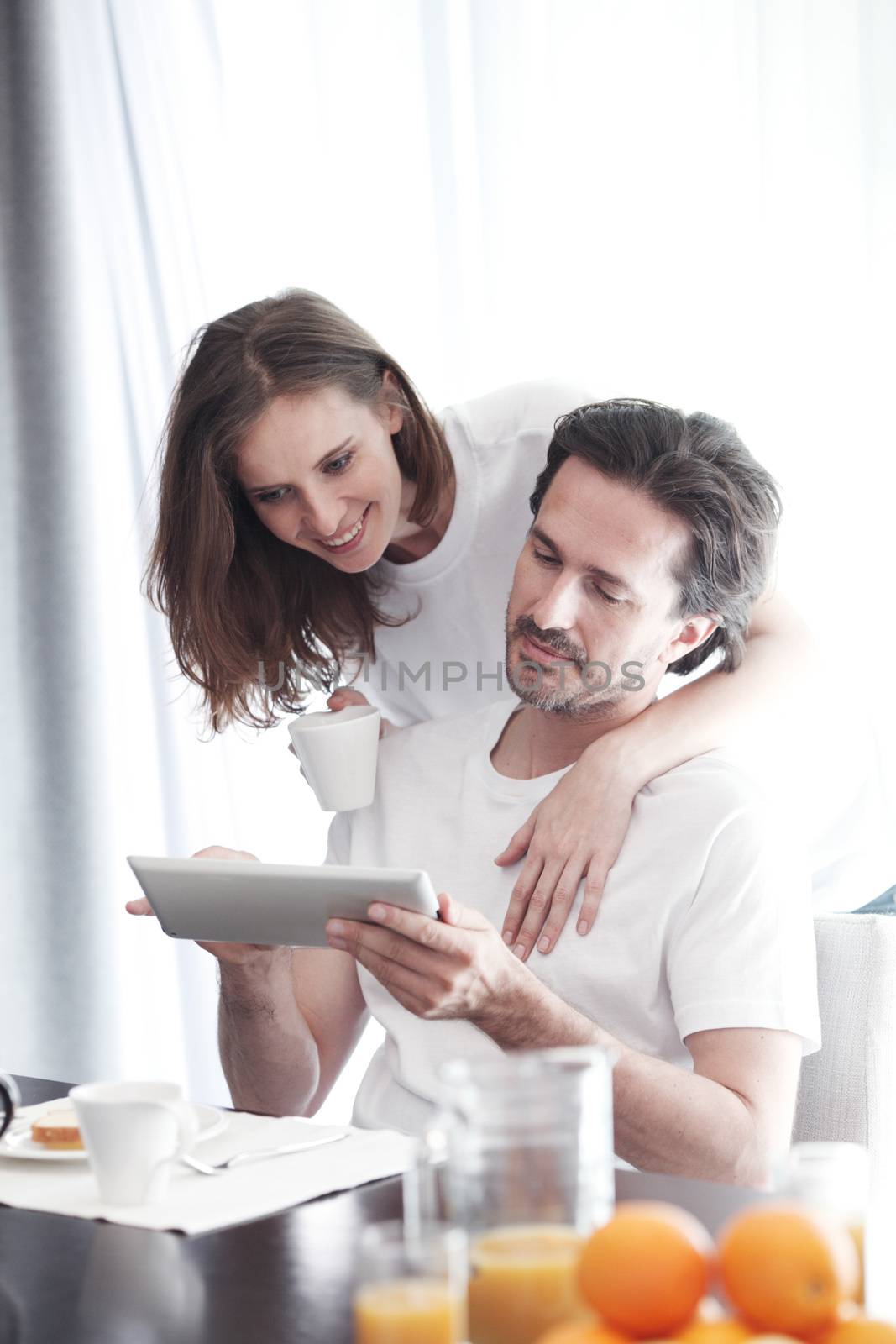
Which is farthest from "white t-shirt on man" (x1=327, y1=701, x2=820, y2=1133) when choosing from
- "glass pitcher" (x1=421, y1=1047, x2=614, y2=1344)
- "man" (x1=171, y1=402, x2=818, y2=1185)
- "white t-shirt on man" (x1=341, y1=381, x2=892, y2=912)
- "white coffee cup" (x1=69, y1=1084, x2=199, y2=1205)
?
"glass pitcher" (x1=421, y1=1047, x2=614, y2=1344)

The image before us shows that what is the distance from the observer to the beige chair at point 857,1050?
56.3 inches

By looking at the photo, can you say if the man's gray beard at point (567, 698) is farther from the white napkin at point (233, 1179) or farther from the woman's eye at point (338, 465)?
the white napkin at point (233, 1179)

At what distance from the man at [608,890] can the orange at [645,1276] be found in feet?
1.99

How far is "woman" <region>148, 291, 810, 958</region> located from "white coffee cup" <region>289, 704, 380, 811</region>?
0.45 feet

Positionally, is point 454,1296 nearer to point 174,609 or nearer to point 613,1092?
point 613,1092

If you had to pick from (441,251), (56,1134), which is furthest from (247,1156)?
(441,251)

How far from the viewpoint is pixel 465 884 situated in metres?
1.65

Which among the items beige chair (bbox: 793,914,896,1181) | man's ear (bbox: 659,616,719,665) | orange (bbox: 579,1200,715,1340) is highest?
orange (bbox: 579,1200,715,1340)

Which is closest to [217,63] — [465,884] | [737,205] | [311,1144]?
[737,205]

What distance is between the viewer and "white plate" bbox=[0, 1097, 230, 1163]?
3.52 feet

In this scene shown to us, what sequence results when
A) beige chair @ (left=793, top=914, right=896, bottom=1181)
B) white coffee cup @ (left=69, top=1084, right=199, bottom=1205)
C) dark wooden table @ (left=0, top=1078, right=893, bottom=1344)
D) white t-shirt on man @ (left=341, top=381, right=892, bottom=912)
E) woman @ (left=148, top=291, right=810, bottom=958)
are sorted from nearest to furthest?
dark wooden table @ (left=0, top=1078, right=893, bottom=1344)
white coffee cup @ (left=69, top=1084, right=199, bottom=1205)
beige chair @ (left=793, top=914, right=896, bottom=1181)
woman @ (left=148, top=291, right=810, bottom=958)
white t-shirt on man @ (left=341, top=381, right=892, bottom=912)

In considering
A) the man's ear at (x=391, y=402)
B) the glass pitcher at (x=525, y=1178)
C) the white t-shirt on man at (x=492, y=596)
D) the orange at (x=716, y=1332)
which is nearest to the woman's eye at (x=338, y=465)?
the man's ear at (x=391, y=402)

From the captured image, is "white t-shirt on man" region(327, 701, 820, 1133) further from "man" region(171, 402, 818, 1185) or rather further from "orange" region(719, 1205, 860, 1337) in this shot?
"orange" region(719, 1205, 860, 1337)

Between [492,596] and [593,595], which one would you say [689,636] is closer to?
[593,595]
